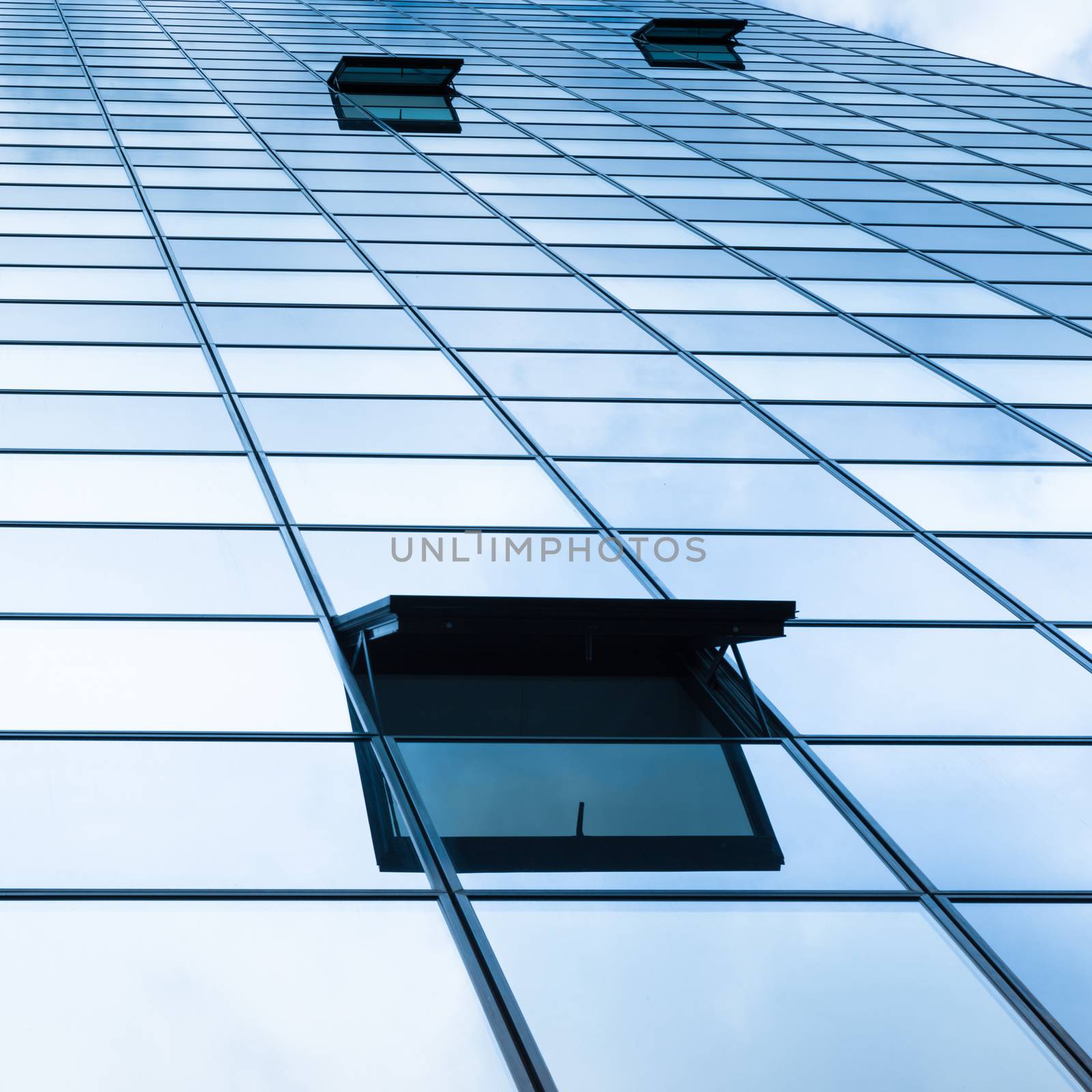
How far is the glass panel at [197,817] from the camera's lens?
21.6ft

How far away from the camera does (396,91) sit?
29.0 metres

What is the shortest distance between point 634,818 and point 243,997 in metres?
2.64

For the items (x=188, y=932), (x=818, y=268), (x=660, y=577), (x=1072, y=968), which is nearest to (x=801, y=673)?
(x=660, y=577)

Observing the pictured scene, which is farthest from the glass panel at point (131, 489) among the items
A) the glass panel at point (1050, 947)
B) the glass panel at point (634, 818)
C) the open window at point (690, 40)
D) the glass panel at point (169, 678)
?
the open window at point (690, 40)

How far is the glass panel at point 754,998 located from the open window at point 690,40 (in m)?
33.5

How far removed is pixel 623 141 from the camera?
2628 cm

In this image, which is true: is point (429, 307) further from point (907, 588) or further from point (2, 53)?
point (2, 53)

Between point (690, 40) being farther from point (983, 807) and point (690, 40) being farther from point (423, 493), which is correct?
point (983, 807)

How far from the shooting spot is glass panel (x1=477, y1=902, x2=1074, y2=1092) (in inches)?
227

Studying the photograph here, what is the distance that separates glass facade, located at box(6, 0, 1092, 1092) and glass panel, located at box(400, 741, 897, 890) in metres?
0.03

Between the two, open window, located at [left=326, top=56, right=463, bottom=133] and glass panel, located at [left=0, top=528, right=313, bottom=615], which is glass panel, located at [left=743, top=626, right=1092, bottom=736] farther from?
open window, located at [left=326, top=56, right=463, bottom=133]

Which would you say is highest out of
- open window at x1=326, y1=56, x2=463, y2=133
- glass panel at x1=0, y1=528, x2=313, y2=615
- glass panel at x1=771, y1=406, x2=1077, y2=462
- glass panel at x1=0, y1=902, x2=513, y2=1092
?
open window at x1=326, y1=56, x2=463, y2=133

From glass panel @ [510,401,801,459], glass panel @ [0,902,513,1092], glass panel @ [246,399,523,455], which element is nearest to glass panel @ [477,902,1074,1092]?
glass panel @ [0,902,513,1092]

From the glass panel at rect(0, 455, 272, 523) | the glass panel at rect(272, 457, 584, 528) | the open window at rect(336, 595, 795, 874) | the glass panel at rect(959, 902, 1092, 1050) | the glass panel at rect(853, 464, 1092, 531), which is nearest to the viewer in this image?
the glass panel at rect(959, 902, 1092, 1050)
